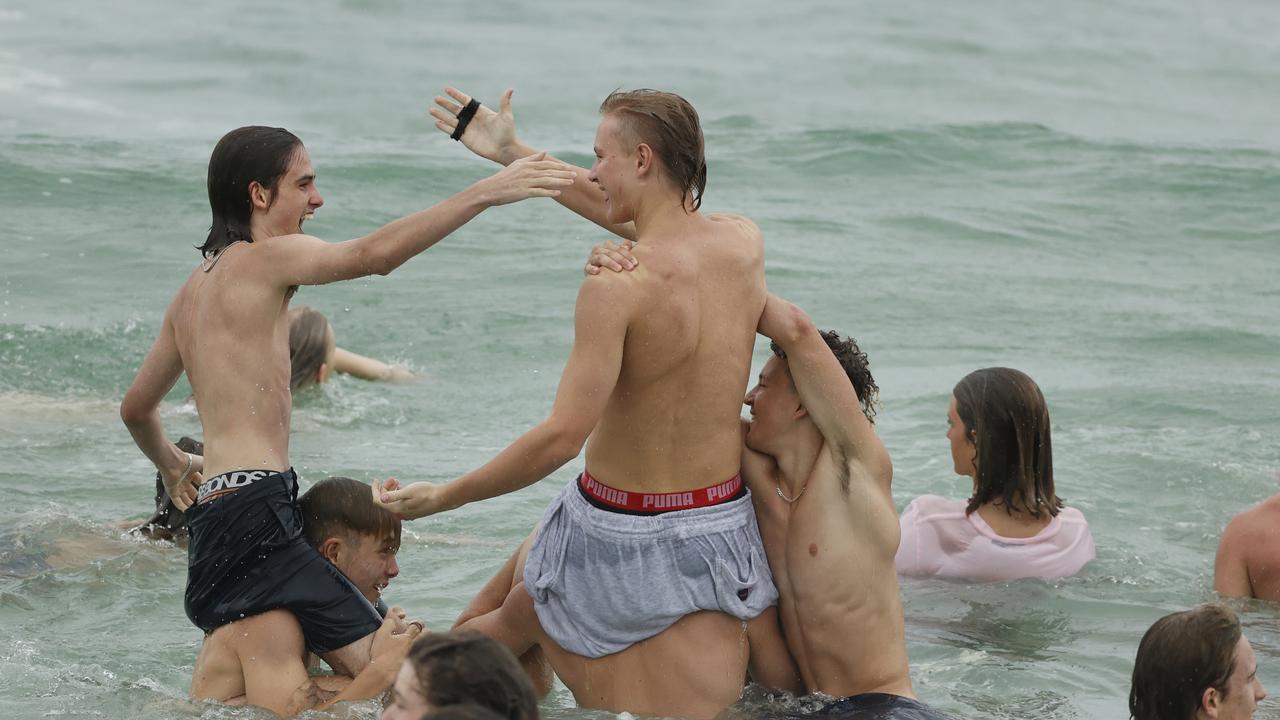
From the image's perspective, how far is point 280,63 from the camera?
23812 millimetres

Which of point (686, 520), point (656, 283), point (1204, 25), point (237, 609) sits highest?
point (1204, 25)

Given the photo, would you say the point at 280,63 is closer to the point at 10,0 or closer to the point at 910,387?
→ the point at 10,0

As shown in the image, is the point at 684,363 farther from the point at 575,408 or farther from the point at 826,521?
the point at 826,521

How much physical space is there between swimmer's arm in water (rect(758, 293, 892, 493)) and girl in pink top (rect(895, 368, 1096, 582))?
5.15 ft

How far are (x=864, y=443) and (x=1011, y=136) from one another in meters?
16.3

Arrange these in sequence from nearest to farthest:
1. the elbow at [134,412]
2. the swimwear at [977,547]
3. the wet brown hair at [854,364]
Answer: the wet brown hair at [854,364]
the elbow at [134,412]
the swimwear at [977,547]

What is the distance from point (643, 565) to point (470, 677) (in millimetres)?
1612

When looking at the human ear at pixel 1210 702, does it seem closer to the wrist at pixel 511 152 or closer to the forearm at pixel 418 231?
the forearm at pixel 418 231

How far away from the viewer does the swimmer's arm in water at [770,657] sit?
513 cm

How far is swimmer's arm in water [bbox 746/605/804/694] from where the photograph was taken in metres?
5.13

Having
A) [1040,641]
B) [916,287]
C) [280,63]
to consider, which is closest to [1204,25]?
[280,63]

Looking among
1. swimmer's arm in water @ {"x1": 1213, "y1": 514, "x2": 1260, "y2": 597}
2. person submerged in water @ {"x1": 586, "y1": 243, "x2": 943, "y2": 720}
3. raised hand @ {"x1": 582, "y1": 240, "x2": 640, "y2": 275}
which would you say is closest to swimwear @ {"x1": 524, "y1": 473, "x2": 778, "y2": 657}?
person submerged in water @ {"x1": 586, "y1": 243, "x2": 943, "y2": 720}

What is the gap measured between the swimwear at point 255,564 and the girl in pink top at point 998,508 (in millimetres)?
A: 2670

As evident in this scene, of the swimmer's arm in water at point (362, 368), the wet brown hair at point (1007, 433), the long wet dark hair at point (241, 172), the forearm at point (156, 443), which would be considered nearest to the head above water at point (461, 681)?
the long wet dark hair at point (241, 172)
